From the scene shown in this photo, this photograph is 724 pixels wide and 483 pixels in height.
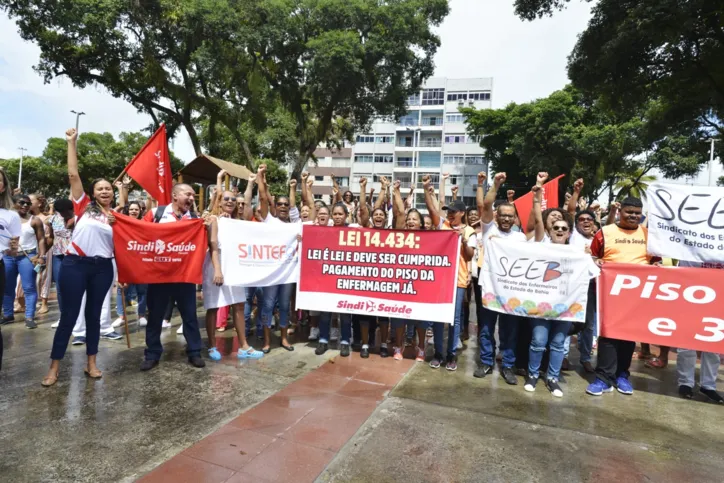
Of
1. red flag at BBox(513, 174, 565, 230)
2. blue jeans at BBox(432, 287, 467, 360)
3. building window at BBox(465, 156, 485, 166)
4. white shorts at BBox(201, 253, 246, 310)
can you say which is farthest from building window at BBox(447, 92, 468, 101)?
white shorts at BBox(201, 253, 246, 310)

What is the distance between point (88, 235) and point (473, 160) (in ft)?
158

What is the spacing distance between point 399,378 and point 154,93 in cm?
1767

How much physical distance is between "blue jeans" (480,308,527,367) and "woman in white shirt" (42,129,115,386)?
13.0 ft

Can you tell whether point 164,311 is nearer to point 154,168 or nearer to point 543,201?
point 154,168

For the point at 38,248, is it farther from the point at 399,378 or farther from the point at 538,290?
the point at 538,290

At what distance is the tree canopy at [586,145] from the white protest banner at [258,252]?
2820cm

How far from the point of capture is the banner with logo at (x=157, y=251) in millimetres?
4496

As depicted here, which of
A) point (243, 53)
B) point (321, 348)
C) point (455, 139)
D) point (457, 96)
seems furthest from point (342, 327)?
point (457, 96)

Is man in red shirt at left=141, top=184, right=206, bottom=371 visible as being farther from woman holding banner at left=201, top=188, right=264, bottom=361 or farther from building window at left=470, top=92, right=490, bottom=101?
building window at left=470, top=92, right=490, bottom=101

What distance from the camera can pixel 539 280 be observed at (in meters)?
4.57

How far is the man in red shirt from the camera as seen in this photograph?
15.0 feet

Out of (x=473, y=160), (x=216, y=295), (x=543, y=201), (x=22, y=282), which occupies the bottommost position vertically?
(x=22, y=282)

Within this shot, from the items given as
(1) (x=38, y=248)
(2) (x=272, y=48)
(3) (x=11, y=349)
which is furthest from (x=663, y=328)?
(2) (x=272, y=48)

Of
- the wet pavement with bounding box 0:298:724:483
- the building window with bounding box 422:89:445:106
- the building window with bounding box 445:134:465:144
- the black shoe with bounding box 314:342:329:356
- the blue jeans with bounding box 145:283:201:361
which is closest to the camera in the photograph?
the wet pavement with bounding box 0:298:724:483
